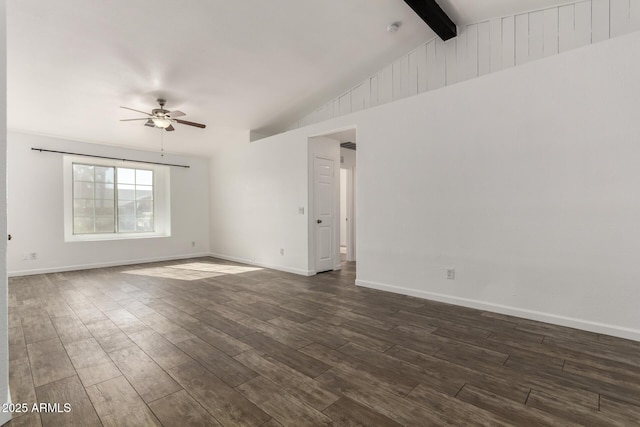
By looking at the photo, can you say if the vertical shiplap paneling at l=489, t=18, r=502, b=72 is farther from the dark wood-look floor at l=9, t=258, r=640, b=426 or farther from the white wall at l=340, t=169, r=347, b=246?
the white wall at l=340, t=169, r=347, b=246

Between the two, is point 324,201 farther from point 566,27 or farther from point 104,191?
point 104,191

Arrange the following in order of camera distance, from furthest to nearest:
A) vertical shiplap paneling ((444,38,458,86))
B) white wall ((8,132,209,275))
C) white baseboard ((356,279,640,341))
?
white wall ((8,132,209,275)), vertical shiplap paneling ((444,38,458,86)), white baseboard ((356,279,640,341))

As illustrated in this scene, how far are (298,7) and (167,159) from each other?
5.19 meters

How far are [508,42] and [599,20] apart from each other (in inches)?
34.2

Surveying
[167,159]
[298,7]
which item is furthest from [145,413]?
[167,159]

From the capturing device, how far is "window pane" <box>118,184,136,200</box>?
6707 millimetres

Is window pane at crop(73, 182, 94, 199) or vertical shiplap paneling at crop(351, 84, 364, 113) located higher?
vertical shiplap paneling at crop(351, 84, 364, 113)

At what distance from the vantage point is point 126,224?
6.83 m

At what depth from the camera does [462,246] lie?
360 cm

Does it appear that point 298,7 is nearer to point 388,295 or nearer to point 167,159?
point 388,295

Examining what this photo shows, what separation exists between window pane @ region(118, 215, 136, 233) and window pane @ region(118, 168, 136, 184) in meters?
0.80

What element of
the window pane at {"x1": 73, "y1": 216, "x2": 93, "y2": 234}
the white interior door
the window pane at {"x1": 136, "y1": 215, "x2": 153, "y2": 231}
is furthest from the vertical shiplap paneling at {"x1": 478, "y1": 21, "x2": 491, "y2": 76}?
the window pane at {"x1": 73, "y1": 216, "x2": 93, "y2": 234}

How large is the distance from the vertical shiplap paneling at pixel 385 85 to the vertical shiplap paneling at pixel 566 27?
6.97 feet

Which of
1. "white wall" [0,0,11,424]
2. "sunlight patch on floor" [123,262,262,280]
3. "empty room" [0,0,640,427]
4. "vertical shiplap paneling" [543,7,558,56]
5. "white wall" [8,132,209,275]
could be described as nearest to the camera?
"white wall" [0,0,11,424]
